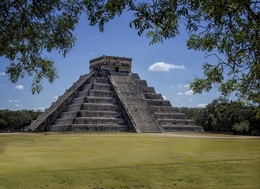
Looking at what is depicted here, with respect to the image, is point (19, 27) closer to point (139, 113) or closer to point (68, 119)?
point (68, 119)

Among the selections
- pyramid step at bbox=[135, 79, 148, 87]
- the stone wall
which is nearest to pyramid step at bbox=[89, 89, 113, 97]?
the stone wall

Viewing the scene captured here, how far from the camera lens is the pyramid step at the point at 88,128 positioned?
1426 inches

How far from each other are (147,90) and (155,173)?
38.4m

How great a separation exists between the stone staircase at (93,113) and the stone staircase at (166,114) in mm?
4892

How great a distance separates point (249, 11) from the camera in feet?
24.9

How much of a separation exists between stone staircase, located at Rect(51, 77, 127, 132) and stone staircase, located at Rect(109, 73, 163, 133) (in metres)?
1.17

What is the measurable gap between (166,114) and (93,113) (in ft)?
31.8

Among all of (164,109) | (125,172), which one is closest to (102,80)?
(164,109)

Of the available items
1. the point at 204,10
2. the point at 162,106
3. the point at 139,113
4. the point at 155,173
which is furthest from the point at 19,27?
the point at 162,106

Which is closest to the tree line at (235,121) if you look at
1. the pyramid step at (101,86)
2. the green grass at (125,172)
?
the pyramid step at (101,86)

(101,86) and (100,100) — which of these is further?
(101,86)

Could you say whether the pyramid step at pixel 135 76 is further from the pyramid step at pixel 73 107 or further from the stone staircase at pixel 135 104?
the pyramid step at pixel 73 107

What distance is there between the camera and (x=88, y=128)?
37.0 m

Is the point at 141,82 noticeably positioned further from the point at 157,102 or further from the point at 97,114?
the point at 97,114
